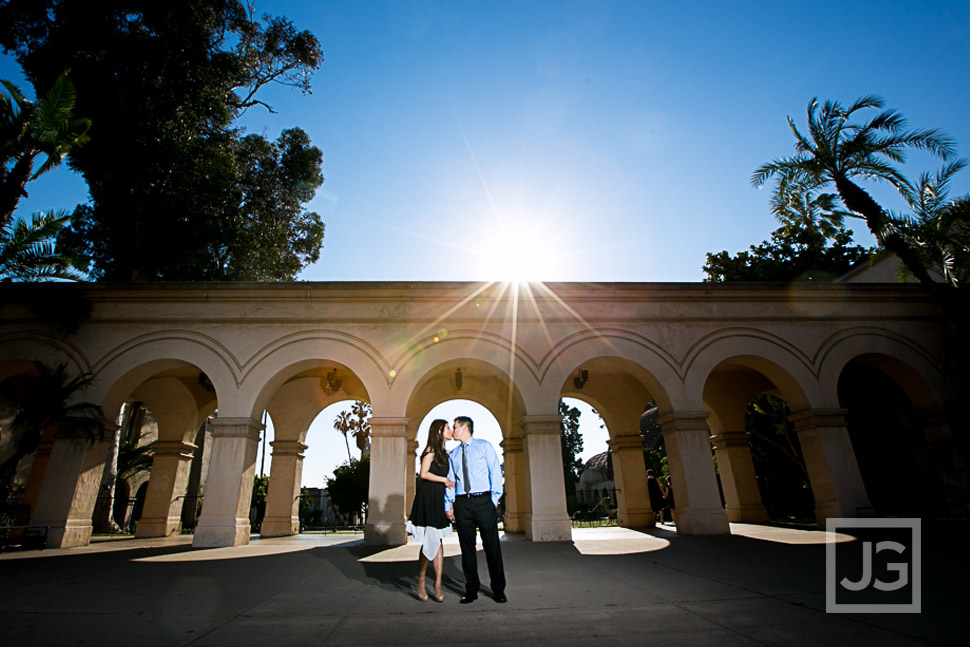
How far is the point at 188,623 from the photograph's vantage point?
353 centimetres

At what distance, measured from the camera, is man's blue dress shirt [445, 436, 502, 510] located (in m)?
4.52

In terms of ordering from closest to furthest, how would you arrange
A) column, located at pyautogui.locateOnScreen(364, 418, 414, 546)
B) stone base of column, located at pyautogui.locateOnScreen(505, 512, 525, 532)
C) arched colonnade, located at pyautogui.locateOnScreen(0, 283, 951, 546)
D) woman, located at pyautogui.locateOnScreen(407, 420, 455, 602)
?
1. woman, located at pyautogui.locateOnScreen(407, 420, 455, 602)
2. column, located at pyautogui.locateOnScreen(364, 418, 414, 546)
3. arched colonnade, located at pyautogui.locateOnScreen(0, 283, 951, 546)
4. stone base of column, located at pyautogui.locateOnScreen(505, 512, 525, 532)

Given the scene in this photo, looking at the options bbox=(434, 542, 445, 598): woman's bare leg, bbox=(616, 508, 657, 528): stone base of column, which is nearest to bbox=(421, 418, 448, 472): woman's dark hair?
bbox=(434, 542, 445, 598): woman's bare leg

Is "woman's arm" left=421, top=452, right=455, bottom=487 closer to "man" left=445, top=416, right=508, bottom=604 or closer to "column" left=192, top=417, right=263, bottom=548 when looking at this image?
"man" left=445, top=416, right=508, bottom=604

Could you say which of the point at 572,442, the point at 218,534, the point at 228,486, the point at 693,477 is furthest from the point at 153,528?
the point at 572,442

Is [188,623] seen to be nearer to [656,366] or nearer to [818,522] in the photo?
[656,366]

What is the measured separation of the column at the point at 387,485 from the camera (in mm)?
9375

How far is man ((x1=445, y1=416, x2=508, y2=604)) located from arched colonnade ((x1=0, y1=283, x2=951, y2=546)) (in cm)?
546

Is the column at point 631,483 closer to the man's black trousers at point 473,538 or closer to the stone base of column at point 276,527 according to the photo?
the stone base of column at point 276,527

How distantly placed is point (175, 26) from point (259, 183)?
5465mm

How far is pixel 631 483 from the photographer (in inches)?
503

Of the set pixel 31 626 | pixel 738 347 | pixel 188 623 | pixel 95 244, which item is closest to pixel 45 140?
pixel 95 244

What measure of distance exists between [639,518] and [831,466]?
471cm

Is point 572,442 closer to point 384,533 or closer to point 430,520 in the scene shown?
point 384,533
